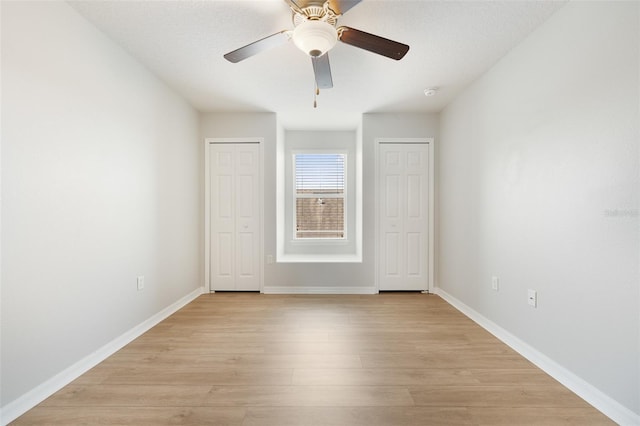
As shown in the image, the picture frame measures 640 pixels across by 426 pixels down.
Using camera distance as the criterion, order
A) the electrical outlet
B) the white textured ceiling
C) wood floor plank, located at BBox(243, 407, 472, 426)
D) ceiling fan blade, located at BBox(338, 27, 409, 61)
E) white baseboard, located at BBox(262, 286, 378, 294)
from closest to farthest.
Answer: wood floor plank, located at BBox(243, 407, 472, 426) → ceiling fan blade, located at BBox(338, 27, 409, 61) → the white textured ceiling → the electrical outlet → white baseboard, located at BBox(262, 286, 378, 294)

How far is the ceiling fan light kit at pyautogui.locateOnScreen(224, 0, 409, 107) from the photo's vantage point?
5.07ft

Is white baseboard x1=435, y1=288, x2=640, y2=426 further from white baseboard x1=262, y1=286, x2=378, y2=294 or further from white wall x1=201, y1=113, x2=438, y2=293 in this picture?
white wall x1=201, y1=113, x2=438, y2=293

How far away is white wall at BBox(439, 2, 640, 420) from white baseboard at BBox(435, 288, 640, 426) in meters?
0.04

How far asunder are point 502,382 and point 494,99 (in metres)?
2.24

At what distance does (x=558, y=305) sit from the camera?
1.77 metres

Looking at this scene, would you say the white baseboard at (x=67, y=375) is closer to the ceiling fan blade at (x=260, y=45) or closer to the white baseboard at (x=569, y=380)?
the ceiling fan blade at (x=260, y=45)

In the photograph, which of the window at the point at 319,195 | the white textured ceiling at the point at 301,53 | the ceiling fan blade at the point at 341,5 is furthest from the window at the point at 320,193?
the ceiling fan blade at the point at 341,5

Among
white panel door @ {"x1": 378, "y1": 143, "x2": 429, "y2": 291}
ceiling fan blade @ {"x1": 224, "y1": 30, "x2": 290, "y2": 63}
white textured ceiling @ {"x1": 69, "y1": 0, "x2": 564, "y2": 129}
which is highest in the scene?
white textured ceiling @ {"x1": 69, "y1": 0, "x2": 564, "y2": 129}

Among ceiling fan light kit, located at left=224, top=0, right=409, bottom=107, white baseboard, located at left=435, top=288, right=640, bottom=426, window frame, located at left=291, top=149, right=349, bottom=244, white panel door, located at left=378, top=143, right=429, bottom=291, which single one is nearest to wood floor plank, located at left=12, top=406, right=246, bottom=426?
white baseboard, located at left=435, top=288, right=640, bottom=426

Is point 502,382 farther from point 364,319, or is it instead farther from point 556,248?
point 364,319

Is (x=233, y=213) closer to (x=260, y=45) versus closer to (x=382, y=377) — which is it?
(x=260, y=45)

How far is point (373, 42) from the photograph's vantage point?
1.67 meters

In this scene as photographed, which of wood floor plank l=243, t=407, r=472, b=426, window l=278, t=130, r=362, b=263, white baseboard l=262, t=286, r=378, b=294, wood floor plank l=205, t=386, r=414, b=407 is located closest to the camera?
wood floor plank l=243, t=407, r=472, b=426

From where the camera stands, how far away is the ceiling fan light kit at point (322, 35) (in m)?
1.54
